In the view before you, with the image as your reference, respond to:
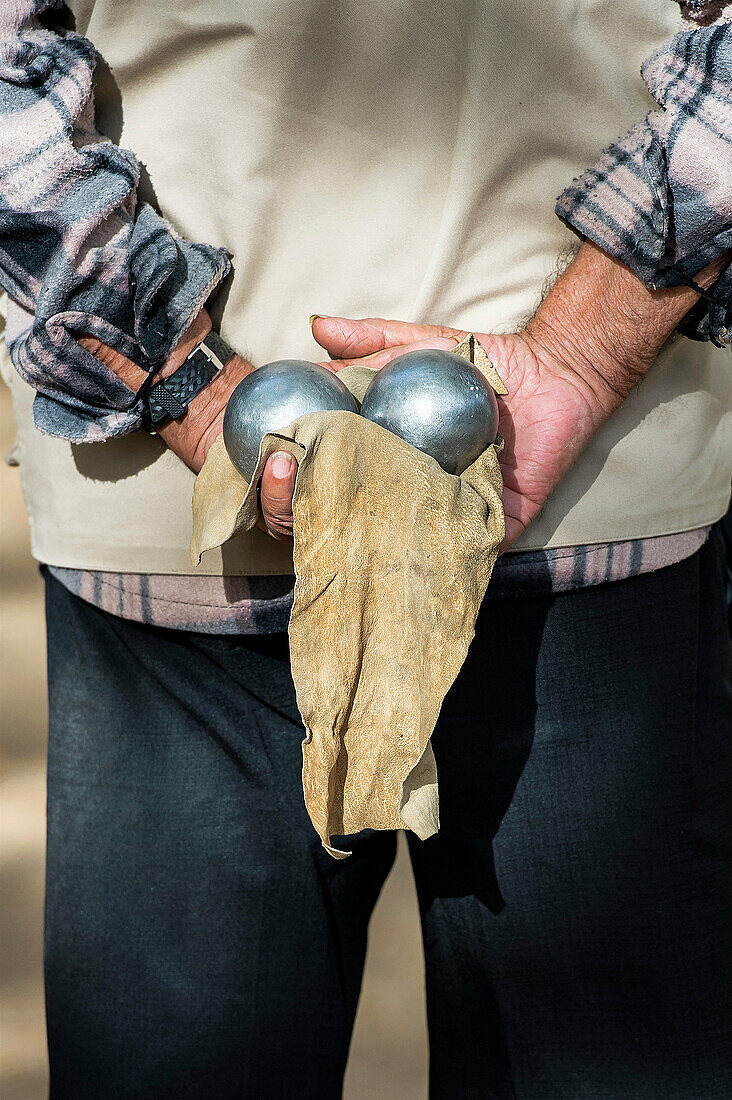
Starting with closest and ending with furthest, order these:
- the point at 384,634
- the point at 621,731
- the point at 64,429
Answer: the point at 384,634 < the point at 64,429 < the point at 621,731

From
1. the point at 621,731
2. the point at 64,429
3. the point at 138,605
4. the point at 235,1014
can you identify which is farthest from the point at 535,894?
the point at 64,429

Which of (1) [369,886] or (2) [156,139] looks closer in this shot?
(2) [156,139]

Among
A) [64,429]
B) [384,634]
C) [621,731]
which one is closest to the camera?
[384,634]

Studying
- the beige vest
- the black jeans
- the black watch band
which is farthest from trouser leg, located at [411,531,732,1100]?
the black watch band

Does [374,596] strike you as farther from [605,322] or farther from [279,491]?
[605,322]

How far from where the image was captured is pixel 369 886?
109cm

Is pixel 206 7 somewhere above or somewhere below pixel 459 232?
above

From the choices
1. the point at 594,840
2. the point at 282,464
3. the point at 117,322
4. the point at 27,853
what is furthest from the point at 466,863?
the point at 27,853

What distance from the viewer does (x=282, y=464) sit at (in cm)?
76

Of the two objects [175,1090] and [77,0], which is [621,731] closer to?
[175,1090]

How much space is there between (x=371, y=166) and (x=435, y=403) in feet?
0.91

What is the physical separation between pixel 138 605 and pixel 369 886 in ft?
1.28

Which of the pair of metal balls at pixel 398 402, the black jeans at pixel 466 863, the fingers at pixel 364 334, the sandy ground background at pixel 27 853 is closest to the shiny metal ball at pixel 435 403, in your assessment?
the pair of metal balls at pixel 398 402

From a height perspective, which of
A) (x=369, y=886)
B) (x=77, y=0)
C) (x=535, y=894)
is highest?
(x=77, y=0)
